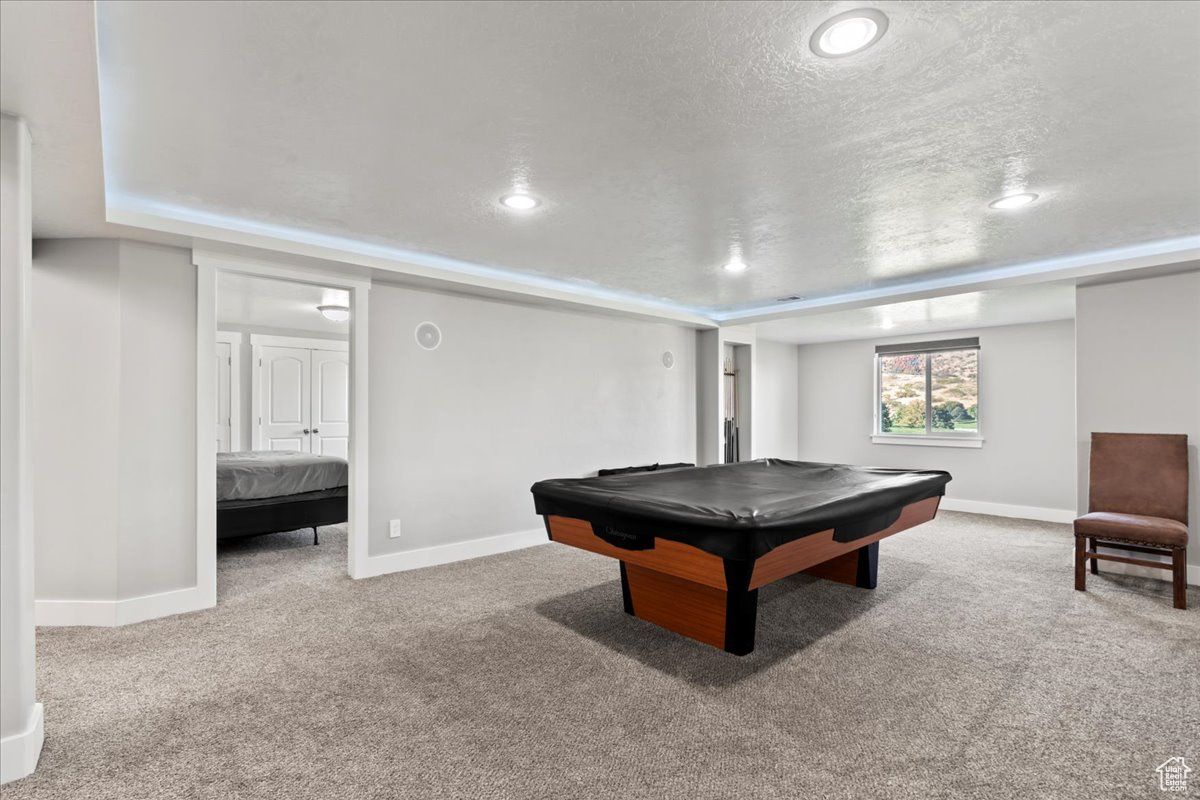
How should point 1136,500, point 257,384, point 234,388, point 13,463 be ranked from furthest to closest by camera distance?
point 257,384 → point 234,388 → point 1136,500 → point 13,463

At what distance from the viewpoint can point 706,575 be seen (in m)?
2.23

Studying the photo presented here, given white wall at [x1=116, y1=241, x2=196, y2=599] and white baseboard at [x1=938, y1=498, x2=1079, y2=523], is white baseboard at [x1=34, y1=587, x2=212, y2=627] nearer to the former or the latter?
white wall at [x1=116, y1=241, x2=196, y2=599]

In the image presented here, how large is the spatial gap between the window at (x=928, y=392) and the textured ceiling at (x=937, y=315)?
0.36 metres

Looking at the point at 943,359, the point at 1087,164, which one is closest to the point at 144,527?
the point at 1087,164

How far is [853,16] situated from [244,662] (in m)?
3.37

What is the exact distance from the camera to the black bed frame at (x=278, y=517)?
4.43 metres

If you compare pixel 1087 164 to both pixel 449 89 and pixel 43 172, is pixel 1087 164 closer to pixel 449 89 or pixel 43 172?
pixel 449 89

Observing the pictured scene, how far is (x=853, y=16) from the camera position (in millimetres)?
1514

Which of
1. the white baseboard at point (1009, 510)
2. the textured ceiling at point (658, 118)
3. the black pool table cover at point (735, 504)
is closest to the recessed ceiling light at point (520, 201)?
the textured ceiling at point (658, 118)

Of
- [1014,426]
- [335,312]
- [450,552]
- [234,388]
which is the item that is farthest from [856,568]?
[234,388]

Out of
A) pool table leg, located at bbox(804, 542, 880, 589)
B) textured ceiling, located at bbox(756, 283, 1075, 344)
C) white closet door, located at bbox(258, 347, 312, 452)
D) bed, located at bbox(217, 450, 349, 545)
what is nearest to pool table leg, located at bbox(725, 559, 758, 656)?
pool table leg, located at bbox(804, 542, 880, 589)

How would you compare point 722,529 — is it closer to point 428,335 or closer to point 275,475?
point 428,335

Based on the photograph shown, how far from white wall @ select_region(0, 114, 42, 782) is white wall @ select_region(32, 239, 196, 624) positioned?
4.93 ft

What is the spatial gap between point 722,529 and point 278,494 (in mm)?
4098
